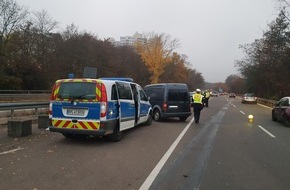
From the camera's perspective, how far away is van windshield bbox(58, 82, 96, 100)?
10.7 metres

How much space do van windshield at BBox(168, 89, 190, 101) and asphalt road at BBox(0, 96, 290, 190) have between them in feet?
18.5

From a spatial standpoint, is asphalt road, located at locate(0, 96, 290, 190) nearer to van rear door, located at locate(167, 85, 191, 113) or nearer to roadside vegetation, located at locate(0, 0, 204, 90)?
van rear door, located at locate(167, 85, 191, 113)

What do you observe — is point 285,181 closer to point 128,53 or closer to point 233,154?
point 233,154

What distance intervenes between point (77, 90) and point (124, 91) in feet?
6.63

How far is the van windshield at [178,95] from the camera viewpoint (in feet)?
60.6

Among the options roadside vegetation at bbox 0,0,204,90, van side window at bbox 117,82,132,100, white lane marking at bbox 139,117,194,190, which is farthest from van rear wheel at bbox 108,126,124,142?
roadside vegetation at bbox 0,0,204,90

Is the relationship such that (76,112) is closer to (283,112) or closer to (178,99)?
(178,99)

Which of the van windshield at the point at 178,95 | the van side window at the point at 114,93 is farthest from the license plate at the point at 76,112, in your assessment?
the van windshield at the point at 178,95

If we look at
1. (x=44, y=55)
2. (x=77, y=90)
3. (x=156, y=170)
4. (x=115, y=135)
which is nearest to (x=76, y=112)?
(x=77, y=90)

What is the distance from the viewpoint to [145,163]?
8297mm

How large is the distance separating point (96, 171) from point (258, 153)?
464 cm

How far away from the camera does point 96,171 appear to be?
742cm

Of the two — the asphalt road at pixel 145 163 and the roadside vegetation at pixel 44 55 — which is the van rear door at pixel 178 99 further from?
the roadside vegetation at pixel 44 55

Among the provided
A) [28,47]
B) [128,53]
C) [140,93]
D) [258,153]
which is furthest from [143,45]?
[258,153]
